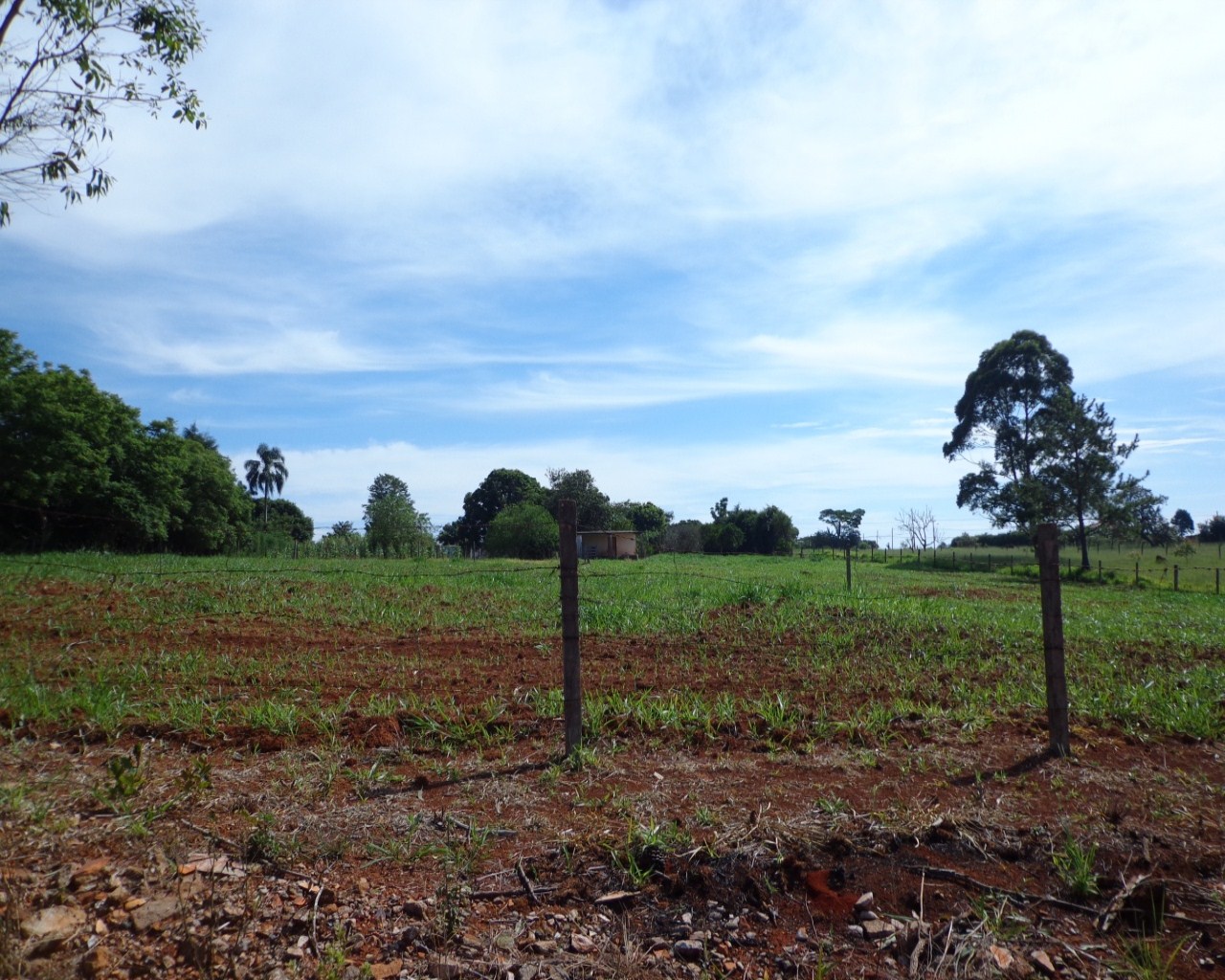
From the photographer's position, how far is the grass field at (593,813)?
3012 millimetres

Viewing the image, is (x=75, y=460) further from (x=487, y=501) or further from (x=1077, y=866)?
(x=487, y=501)

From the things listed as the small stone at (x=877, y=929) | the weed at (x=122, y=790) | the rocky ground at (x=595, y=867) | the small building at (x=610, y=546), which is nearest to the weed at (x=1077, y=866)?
the rocky ground at (x=595, y=867)

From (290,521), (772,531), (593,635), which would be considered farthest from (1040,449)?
(290,521)

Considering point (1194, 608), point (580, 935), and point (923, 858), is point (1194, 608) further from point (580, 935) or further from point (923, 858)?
point (580, 935)

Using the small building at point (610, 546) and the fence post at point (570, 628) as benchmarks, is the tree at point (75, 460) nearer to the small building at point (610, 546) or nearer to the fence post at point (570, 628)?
the small building at point (610, 546)

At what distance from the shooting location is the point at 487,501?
2630 inches

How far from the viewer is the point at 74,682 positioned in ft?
20.4

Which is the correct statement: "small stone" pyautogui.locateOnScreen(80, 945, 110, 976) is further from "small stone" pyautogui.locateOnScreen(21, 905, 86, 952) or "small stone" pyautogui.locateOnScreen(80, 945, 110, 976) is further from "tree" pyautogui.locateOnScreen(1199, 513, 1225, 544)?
"tree" pyautogui.locateOnScreen(1199, 513, 1225, 544)

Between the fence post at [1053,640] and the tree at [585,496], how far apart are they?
46616 millimetres

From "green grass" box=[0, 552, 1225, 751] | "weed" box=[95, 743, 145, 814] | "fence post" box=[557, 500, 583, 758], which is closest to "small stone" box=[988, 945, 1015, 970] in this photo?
"green grass" box=[0, 552, 1225, 751]

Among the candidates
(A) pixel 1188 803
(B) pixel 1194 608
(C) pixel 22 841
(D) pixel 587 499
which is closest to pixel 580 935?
(C) pixel 22 841

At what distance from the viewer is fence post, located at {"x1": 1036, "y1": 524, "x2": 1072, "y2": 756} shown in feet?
16.9

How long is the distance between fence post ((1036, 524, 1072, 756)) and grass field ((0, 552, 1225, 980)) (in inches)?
8.2

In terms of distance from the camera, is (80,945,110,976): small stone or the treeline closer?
(80,945,110,976): small stone
